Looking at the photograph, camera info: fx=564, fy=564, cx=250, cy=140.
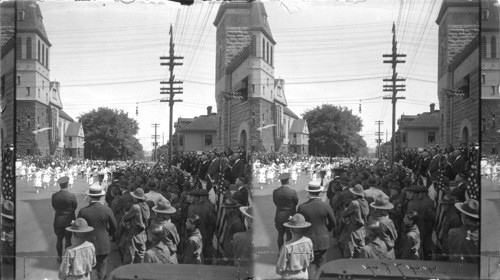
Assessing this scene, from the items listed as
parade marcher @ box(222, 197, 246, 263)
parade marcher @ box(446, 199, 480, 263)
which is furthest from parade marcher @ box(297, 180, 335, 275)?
parade marcher @ box(446, 199, 480, 263)

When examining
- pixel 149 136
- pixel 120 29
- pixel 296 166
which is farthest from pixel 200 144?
pixel 120 29

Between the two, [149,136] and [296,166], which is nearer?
[296,166]

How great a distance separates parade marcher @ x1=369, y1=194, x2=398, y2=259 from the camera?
Result: 471cm

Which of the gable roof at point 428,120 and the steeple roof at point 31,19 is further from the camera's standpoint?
the gable roof at point 428,120

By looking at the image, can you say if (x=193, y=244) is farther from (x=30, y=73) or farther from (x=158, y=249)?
(x=30, y=73)

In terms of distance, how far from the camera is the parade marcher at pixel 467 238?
4.72m

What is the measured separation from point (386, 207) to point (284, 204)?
33.5 inches

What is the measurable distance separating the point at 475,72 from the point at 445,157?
30.3 inches

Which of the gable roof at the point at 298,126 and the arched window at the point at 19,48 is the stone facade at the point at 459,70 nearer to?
the gable roof at the point at 298,126

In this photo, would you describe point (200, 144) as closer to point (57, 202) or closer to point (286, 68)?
point (286, 68)

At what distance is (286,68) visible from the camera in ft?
16.1

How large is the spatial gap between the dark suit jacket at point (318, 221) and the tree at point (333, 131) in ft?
1.60

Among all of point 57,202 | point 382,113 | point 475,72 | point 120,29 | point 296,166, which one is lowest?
point 57,202

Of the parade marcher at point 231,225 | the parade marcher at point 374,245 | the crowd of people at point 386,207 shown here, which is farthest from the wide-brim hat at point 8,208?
the parade marcher at point 374,245
